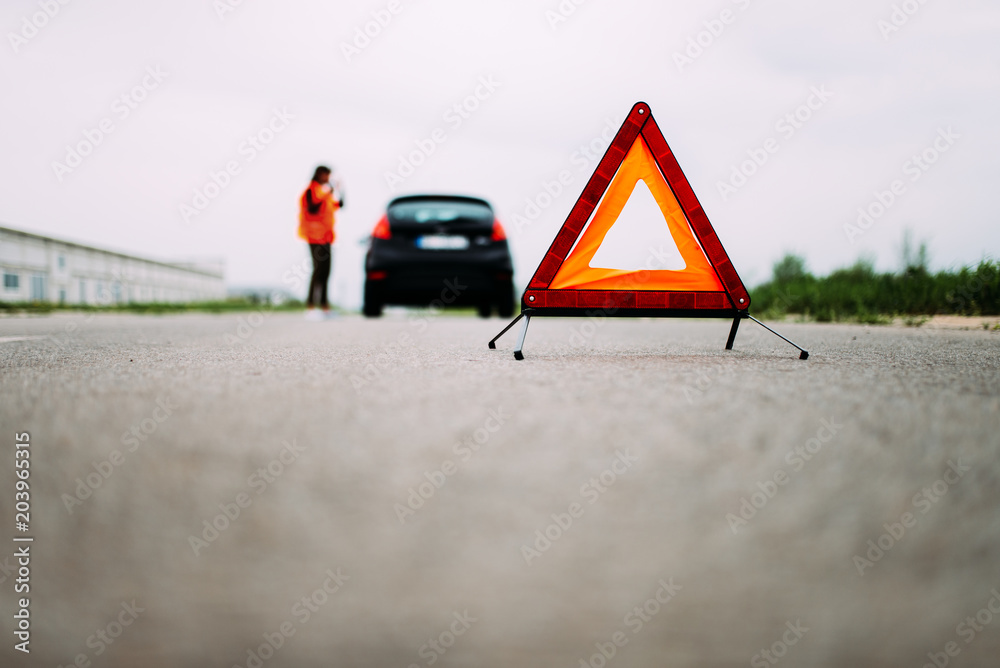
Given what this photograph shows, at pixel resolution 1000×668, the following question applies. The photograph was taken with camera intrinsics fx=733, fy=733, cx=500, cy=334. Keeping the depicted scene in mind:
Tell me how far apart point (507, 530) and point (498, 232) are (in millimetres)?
8687

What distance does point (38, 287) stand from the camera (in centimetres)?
3431

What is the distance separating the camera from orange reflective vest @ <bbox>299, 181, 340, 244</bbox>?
10.7m

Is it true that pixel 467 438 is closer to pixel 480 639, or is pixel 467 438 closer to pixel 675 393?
pixel 480 639

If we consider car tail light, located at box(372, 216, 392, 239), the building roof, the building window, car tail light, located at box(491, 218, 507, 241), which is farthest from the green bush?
the building window

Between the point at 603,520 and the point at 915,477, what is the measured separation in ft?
2.66

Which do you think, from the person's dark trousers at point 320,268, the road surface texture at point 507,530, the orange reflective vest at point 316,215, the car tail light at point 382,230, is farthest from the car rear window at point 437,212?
the road surface texture at point 507,530

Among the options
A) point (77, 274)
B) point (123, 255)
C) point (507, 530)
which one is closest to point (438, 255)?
point (507, 530)

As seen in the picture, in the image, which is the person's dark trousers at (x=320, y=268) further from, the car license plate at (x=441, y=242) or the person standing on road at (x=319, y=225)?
the car license plate at (x=441, y=242)

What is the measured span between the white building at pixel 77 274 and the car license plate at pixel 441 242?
1554 cm

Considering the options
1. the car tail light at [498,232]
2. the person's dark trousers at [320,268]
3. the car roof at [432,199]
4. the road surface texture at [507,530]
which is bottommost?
the road surface texture at [507,530]

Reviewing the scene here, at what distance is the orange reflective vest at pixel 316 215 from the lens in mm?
10719

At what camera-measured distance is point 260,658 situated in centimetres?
118

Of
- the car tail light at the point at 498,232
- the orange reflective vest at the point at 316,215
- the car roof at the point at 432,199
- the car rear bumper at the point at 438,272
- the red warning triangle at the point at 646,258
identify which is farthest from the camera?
the orange reflective vest at the point at 316,215

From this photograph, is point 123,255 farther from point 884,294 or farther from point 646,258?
point 646,258
